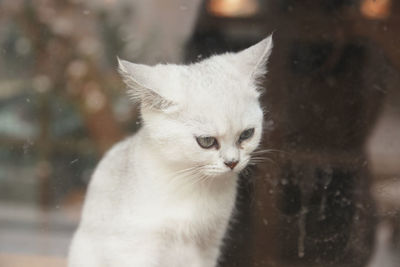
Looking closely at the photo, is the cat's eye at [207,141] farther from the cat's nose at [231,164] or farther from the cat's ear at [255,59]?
the cat's ear at [255,59]

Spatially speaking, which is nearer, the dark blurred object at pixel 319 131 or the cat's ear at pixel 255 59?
the cat's ear at pixel 255 59

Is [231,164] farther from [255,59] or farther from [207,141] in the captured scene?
[255,59]

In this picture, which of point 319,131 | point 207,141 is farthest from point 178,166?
point 319,131

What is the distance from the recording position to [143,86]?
97cm

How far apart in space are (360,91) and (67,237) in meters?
0.82

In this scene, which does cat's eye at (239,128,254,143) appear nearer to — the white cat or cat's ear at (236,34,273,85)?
the white cat

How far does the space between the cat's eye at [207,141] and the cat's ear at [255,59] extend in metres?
0.16

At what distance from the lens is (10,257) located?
133cm

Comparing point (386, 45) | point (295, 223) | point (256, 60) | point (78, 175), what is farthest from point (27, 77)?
point (386, 45)

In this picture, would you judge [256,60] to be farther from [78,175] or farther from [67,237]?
[67,237]

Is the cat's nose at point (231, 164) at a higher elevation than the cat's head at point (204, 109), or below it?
below

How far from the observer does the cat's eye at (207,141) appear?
984mm

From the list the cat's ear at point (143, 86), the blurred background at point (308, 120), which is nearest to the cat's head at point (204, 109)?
the cat's ear at point (143, 86)

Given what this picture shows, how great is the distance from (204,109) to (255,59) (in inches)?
6.0
